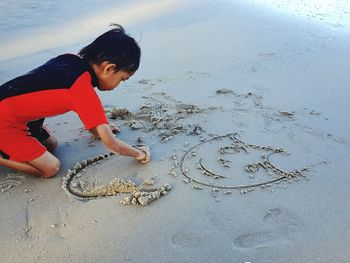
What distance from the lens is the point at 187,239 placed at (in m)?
1.53

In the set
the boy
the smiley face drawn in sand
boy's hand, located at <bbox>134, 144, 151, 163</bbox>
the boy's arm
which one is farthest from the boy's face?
the smiley face drawn in sand

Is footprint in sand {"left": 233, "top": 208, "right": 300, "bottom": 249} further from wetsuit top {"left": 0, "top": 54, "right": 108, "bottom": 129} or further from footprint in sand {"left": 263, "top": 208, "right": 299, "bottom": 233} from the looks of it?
wetsuit top {"left": 0, "top": 54, "right": 108, "bottom": 129}

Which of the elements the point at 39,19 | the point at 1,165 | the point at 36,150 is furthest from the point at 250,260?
the point at 39,19

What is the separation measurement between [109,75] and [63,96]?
215mm

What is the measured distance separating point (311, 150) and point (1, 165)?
1457mm

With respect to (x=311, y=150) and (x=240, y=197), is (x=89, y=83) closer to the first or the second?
(x=240, y=197)

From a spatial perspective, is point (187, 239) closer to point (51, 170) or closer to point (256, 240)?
point (256, 240)

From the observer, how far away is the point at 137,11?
454cm

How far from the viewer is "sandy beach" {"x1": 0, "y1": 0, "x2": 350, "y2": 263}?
4.99 ft

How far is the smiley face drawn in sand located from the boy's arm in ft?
0.59

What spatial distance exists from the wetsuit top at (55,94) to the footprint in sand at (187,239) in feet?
1.96

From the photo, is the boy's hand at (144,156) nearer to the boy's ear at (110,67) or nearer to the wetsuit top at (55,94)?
the wetsuit top at (55,94)

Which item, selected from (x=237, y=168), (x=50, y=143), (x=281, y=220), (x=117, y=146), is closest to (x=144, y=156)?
(x=117, y=146)

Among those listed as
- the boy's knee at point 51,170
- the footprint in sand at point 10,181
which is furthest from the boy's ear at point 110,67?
the footprint in sand at point 10,181
